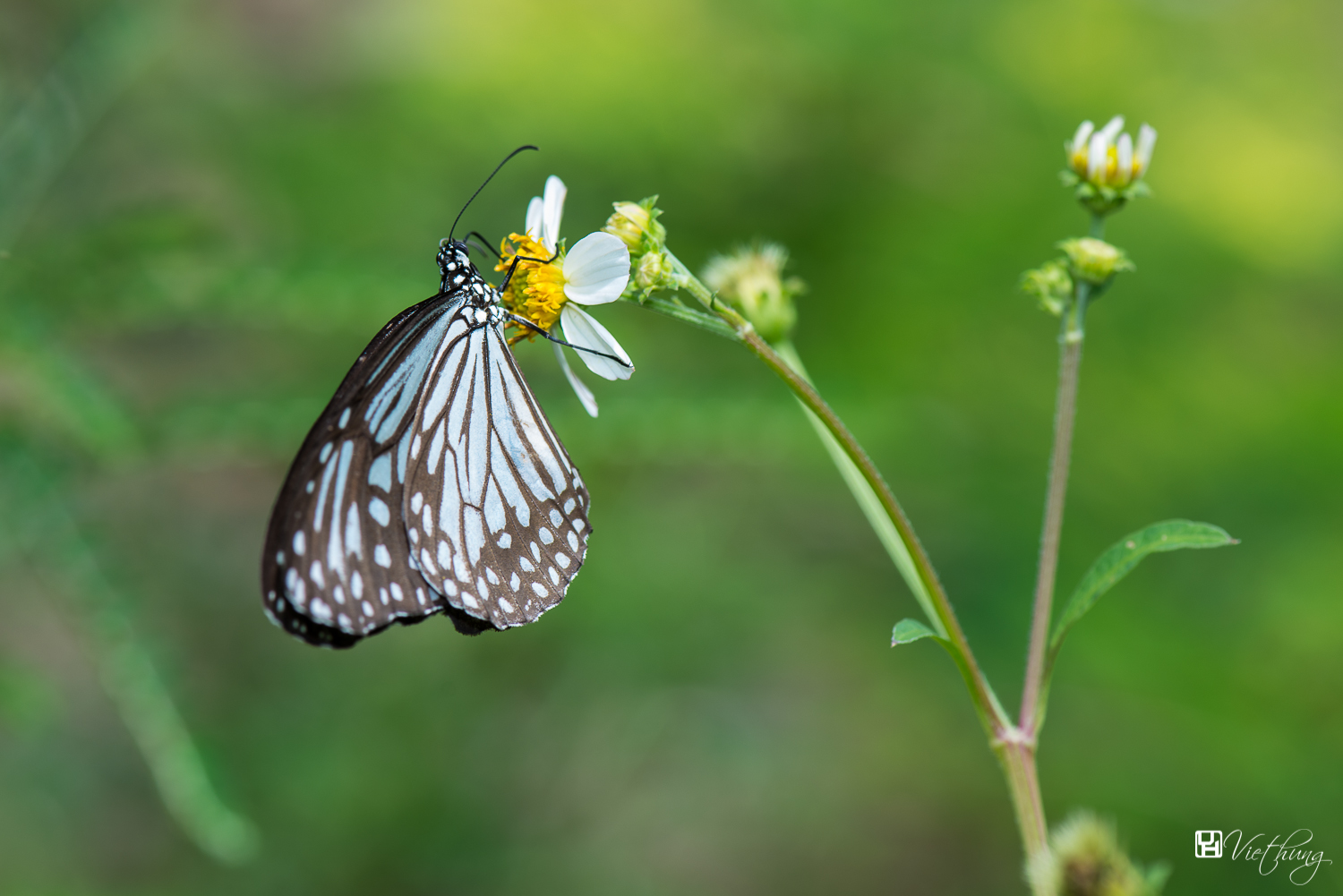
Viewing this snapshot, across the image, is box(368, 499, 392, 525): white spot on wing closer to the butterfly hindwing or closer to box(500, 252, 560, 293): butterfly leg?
the butterfly hindwing

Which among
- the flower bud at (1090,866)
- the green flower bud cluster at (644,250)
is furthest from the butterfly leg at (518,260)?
the flower bud at (1090,866)

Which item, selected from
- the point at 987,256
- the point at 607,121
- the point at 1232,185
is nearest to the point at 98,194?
the point at 607,121

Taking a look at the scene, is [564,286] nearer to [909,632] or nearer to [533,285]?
[533,285]

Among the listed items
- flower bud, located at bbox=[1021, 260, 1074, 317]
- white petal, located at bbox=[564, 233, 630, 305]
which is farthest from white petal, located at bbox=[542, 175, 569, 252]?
flower bud, located at bbox=[1021, 260, 1074, 317]

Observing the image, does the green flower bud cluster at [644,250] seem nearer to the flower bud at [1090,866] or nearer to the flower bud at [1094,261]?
the flower bud at [1094,261]

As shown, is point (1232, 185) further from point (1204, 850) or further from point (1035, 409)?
point (1204, 850)

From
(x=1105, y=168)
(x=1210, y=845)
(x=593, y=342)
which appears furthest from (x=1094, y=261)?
(x=1210, y=845)

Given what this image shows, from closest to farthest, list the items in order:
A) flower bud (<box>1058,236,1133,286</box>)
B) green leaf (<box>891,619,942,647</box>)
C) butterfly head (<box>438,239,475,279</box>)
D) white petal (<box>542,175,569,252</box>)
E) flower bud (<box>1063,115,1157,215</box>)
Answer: green leaf (<box>891,619,942,647</box>) → flower bud (<box>1058,236,1133,286</box>) → flower bud (<box>1063,115,1157,215</box>) → white petal (<box>542,175,569,252</box>) → butterfly head (<box>438,239,475,279</box>)
